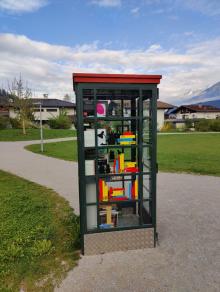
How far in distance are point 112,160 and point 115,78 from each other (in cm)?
120

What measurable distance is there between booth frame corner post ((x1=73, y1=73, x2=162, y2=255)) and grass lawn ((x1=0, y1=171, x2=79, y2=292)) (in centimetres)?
46

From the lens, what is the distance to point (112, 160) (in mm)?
3547

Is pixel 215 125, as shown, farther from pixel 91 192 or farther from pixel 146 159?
pixel 91 192

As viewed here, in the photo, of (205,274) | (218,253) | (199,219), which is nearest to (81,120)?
(205,274)

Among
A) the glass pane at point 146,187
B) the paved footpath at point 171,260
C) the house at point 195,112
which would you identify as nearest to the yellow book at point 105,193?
the glass pane at point 146,187

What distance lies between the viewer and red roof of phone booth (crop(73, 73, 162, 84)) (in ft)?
9.78

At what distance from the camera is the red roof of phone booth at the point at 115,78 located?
298cm

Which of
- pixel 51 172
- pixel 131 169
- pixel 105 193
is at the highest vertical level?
pixel 131 169

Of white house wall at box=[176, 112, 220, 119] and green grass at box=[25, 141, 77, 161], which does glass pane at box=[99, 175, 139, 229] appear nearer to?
green grass at box=[25, 141, 77, 161]

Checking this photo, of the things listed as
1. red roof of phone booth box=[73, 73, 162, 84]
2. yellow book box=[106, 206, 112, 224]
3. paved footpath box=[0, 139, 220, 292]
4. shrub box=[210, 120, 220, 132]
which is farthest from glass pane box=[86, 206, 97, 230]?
shrub box=[210, 120, 220, 132]

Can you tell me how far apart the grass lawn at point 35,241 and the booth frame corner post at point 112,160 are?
46 cm

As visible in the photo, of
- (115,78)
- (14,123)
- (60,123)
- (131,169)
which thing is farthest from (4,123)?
(115,78)

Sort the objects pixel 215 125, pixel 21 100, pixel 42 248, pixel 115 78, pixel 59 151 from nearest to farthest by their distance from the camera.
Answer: pixel 115 78 → pixel 42 248 → pixel 59 151 → pixel 21 100 → pixel 215 125

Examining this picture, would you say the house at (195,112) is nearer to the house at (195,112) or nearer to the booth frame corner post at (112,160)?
the house at (195,112)
